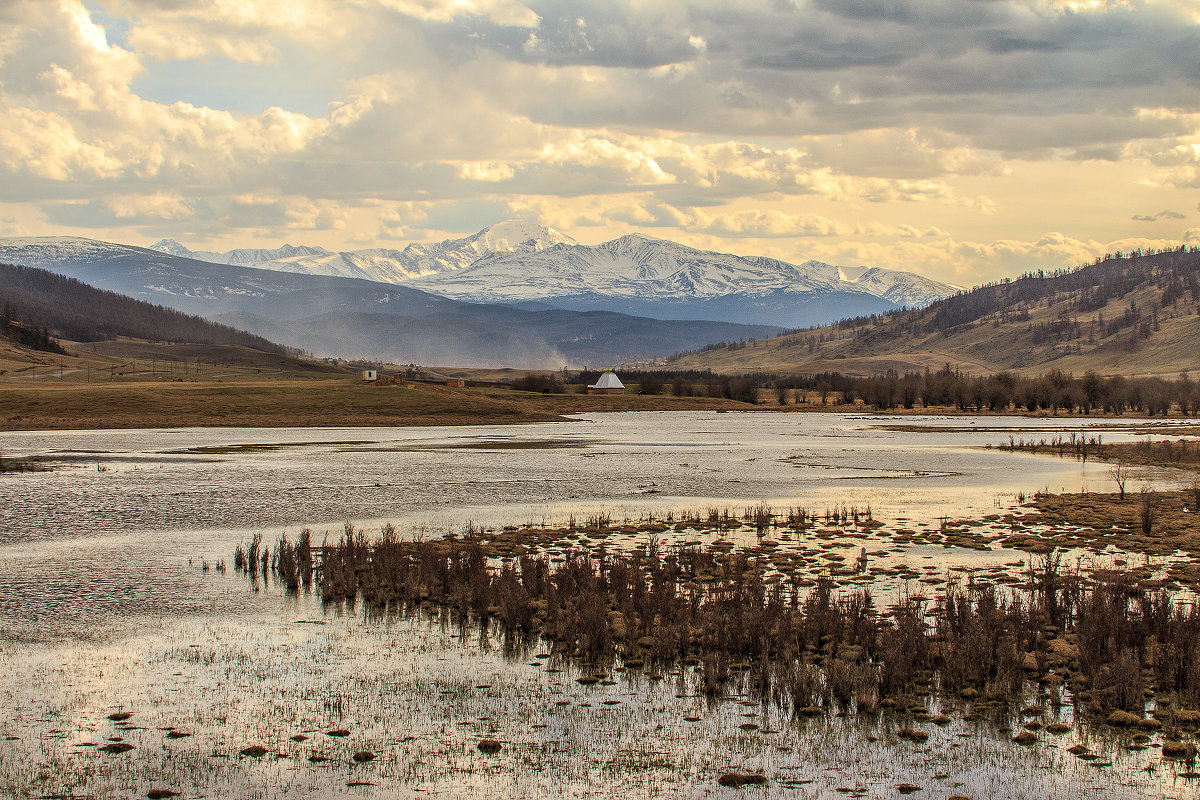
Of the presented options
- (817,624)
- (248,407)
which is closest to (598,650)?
(817,624)

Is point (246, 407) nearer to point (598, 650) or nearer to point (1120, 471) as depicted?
point (1120, 471)

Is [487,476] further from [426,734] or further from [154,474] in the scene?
[426,734]

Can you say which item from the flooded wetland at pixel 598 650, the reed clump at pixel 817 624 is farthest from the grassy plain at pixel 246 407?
the reed clump at pixel 817 624

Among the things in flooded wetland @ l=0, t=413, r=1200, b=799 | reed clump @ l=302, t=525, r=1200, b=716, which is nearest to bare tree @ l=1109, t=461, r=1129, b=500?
flooded wetland @ l=0, t=413, r=1200, b=799

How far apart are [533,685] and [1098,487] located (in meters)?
47.4

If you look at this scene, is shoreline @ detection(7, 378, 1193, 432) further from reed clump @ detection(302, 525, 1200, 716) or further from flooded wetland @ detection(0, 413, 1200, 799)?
reed clump @ detection(302, 525, 1200, 716)

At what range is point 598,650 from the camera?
2411 centimetres

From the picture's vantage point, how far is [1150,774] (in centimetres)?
1698

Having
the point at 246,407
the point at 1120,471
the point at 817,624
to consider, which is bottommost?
the point at 817,624

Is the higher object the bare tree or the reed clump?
the bare tree

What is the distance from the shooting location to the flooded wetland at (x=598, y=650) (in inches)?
679

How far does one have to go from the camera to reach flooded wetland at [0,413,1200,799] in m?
17.2

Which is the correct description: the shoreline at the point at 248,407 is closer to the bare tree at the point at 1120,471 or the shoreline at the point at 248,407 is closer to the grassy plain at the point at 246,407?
the grassy plain at the point at 246,407

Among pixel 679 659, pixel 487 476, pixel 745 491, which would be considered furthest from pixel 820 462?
pixel 679 659
